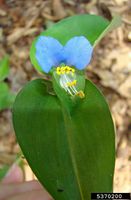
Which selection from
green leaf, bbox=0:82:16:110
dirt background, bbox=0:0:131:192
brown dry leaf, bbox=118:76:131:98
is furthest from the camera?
brown dry leaf, bbox=118:76:131:98

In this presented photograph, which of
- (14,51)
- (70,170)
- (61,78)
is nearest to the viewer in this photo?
(70,170)

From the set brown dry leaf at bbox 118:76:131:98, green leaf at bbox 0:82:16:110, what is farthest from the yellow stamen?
brown dry leaf at bbox 118:76:131:98

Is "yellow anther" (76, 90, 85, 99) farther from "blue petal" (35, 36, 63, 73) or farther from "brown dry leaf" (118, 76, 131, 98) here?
"brown dry leaf" (118, 76, 131, 98)

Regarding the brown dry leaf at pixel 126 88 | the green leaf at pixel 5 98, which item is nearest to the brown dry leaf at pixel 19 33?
the brown dry leaf at pixel 126 88

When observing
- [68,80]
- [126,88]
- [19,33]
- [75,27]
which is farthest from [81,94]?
[19,33]

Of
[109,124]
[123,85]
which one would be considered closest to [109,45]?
[123,85]

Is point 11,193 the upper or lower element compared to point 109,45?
lower

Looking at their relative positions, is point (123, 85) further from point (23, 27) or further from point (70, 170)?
point (70, 170)
